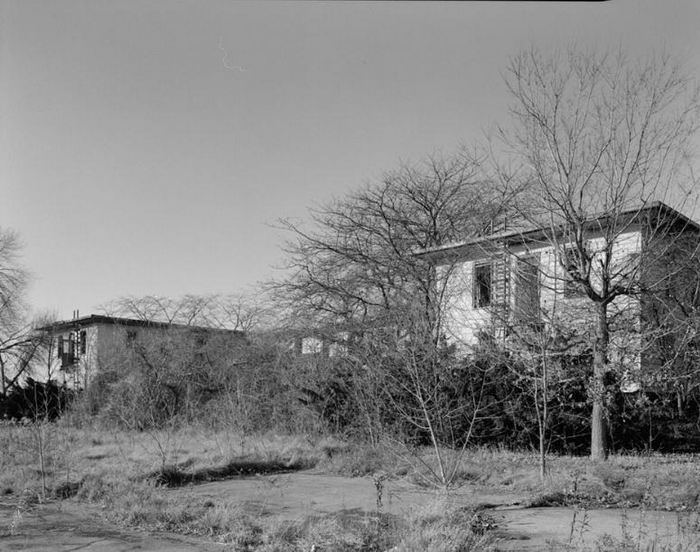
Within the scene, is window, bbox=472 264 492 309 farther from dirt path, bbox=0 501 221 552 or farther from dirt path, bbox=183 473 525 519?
dirt path, bbox=0 501 221 552

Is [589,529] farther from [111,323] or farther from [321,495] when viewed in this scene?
[111,323]

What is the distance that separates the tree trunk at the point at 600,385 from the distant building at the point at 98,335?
15.0 metres

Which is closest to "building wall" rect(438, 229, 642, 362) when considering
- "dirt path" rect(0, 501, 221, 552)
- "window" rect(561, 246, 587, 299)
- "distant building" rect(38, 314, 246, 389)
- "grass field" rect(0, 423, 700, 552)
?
"window" rect(561, 246, 587, 299)

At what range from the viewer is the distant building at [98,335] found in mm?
26938

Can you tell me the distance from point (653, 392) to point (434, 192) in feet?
30.7

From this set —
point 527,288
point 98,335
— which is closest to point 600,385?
point 527,288

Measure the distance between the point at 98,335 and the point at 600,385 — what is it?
85.9 ft

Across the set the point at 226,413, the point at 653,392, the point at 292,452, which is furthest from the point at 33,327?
the point at 653,392

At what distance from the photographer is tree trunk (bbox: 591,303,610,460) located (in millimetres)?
13109

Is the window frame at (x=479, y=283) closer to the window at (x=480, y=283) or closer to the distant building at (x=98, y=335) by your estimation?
the window at (x=480, y=283)

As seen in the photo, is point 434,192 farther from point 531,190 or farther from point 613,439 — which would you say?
point 613,439

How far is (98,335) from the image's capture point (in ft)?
110

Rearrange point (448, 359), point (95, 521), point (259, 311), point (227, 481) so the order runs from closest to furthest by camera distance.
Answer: point (95, 521)
point (227, 481)
point (448, 359)
point (259, 311)

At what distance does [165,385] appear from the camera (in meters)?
22.9
